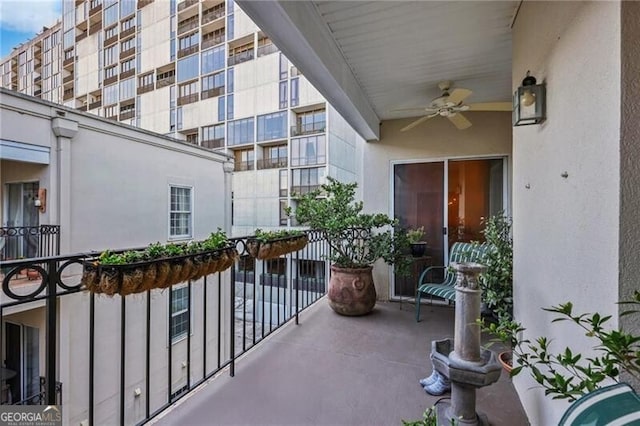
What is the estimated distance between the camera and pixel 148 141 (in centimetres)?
628

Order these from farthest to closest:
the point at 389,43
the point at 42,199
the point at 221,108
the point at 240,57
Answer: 1. the point at 221,108
2. the point at 240,57
3. the point at 42,199
4. the point at 389,43

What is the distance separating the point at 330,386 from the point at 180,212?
6.22m

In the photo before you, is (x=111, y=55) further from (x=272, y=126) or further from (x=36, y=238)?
(x=36, y=238)

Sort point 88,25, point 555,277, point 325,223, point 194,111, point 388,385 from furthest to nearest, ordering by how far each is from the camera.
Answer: point 88,25 < point 194,111 < point 325,223 < point 388,385 < point 555,277

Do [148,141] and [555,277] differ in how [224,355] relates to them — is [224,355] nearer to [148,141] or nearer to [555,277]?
[148,141]

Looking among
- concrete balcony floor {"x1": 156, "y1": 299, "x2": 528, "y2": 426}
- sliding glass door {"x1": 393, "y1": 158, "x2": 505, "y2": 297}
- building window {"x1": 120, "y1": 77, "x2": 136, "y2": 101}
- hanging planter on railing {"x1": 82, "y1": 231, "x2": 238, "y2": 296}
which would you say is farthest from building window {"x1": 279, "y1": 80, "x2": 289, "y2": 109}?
hanging planter on railing {"x1": 82, "y1": 231, "x2": 238, "y2": 296}

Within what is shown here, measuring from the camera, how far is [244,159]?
14.1 metres

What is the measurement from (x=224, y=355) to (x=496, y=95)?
6427 millimetres

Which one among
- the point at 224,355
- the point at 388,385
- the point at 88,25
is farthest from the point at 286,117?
the point at 88,25

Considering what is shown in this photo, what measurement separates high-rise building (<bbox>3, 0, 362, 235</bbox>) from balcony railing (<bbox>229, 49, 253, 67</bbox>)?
5 cm

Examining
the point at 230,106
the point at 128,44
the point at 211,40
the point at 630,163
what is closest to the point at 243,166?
the point at 230,106

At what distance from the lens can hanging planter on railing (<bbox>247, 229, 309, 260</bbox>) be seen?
2322mm

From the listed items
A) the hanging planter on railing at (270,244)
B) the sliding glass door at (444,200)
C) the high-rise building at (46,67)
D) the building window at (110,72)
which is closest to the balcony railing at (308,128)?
the sliding glass door at (444,200)

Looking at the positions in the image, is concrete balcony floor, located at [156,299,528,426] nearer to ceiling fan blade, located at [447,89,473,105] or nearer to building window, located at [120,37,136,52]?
ceiling fan blade, located at [447,89,473,105]
